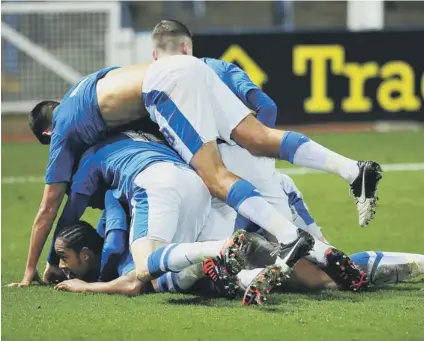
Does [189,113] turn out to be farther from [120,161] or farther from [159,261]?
[159,261]

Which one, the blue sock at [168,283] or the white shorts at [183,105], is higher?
the white shorts at [183,105]

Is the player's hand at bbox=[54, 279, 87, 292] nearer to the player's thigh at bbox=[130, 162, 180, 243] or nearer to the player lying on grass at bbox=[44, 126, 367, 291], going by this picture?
the player lying on grass at bbox=[44, 126, 367, 291]

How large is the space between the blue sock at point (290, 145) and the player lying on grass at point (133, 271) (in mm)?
570

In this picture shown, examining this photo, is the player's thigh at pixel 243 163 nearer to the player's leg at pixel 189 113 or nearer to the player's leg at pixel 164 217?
the player's leg at pixel 189 113

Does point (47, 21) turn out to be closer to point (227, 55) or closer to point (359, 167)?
point (227, 55)

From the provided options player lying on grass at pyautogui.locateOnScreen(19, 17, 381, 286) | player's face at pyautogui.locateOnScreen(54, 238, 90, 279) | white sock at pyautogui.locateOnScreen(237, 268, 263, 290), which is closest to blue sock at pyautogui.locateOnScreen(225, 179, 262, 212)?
player lying on grass at pyautogui.locateOnScreen(19, 17, 381, 286)

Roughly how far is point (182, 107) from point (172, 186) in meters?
0.48

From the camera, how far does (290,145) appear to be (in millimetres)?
6172

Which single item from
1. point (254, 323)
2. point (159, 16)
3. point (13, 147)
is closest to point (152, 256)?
point (254, 323)

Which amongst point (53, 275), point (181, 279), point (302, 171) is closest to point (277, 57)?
point (302, 171)

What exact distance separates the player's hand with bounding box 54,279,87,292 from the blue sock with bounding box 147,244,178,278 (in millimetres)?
593

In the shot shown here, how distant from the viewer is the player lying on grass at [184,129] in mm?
6031

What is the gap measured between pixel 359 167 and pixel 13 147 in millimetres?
9492

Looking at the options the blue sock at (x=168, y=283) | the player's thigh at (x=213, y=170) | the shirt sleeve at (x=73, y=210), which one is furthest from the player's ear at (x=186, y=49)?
the blue sock at (x=168, y=283)
